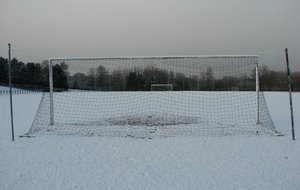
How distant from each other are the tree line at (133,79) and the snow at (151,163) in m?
3.70

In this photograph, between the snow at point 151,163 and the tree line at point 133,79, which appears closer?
the snow at point 151,163

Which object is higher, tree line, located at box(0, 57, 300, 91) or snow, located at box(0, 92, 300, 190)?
tree line, located at box(0, 57, 300, 91)

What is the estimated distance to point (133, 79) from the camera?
65.7 feet

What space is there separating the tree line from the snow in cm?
370

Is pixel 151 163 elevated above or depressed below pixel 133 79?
below

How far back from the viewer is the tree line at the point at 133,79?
14916 mm

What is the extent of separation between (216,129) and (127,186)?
4012mm

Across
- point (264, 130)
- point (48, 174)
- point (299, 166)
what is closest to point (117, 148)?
point (48, 174)

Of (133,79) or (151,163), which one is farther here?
(133,79)

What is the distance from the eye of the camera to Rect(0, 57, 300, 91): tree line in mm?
14916

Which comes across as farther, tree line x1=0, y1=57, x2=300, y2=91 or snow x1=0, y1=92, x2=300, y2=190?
tree line x1=0, y1=57, x2=300, y2=91

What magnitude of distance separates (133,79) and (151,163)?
16.9 m

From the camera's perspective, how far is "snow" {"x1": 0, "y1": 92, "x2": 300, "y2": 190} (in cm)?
273

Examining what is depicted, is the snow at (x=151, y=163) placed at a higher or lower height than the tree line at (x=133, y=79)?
lower
